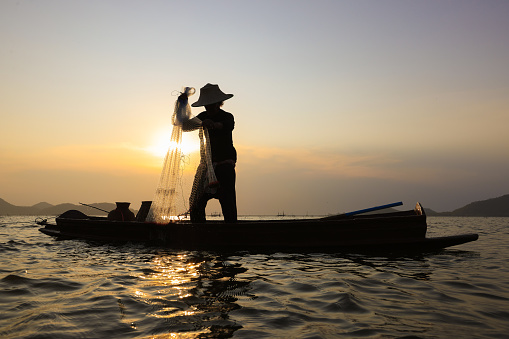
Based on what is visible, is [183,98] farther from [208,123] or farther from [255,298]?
[255,298]

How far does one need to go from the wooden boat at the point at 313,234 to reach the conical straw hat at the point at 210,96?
3.29 meters

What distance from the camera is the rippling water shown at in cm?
337

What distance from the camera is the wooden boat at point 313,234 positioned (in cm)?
855

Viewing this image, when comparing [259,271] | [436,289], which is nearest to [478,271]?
[436,289]

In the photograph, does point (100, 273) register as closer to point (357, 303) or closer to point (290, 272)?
point (290, 272)

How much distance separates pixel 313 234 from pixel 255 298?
463cm

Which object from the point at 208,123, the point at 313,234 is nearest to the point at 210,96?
the point at 208,123

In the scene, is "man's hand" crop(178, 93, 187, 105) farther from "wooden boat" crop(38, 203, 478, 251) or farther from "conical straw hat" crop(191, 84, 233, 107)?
"wooden boat" crop(38, 203, 478, 251)

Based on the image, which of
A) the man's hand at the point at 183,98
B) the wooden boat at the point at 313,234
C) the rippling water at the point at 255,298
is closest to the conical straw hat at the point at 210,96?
the man's hand at the point at 183,98

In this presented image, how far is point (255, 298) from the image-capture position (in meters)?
4.61

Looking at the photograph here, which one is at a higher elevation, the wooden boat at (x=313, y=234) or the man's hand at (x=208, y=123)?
the man's hand at (x=208, y=123)

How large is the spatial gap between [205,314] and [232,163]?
611 centimetres

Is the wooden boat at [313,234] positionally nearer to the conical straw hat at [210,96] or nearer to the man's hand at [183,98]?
the conical straw hat at [210,96]

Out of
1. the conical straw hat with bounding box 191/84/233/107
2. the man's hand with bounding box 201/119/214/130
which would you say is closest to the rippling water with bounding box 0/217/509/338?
the man's hand with bounding box 201/119/214/130
